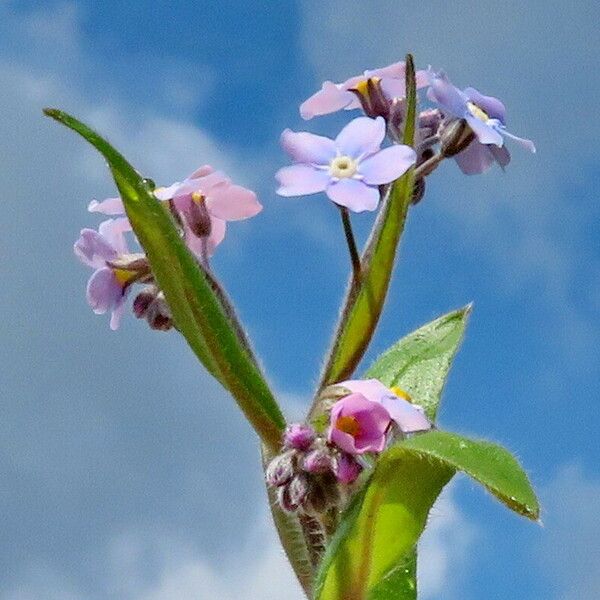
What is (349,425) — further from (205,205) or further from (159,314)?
(205,205)

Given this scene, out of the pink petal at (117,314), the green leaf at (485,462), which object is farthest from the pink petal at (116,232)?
the green leaf at (485,462)

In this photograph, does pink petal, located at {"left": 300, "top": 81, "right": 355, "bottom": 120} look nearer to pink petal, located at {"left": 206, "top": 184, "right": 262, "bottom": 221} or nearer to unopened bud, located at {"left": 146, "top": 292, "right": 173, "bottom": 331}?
pink petal, located at {"left": 206, "top": 184, "right": 262, "bottom": 221}

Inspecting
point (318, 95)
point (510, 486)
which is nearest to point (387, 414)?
point (510, 486)

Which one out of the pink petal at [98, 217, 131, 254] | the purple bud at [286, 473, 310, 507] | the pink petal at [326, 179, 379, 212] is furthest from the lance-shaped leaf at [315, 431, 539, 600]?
the pink petal at [98, 217, 131, 254]

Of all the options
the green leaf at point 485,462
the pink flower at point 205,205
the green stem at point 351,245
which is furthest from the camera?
the pink flower at point 205,205

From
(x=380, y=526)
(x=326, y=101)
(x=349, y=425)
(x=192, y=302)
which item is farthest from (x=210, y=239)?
(x=380, y=526)

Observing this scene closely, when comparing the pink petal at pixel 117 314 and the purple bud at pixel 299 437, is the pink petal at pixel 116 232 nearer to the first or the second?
the pink petal at pixel 117 314
